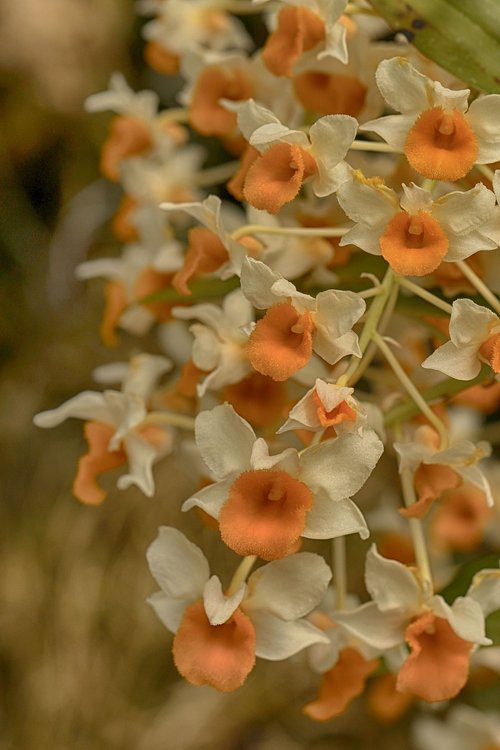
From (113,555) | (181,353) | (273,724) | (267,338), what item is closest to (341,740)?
(273,724)

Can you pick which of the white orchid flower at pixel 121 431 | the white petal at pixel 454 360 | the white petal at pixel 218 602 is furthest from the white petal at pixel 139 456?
the white petal at pixel 454 360

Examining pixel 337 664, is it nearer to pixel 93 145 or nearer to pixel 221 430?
pixel 221 430

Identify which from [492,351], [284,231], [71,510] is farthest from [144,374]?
[71,510]

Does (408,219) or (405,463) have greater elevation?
(408,219)

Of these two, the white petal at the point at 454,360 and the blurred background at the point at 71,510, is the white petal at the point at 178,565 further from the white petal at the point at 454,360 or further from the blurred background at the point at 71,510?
the blurred background at the point at 71,510

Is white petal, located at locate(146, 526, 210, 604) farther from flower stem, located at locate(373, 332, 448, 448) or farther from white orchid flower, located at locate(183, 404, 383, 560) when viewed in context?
flower stem, located at locate(373, 332, 448, 448)

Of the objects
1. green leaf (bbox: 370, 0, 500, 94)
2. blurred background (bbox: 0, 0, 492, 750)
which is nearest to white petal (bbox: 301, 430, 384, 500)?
green leaf (bbox: 370, 0, 500, 94)
